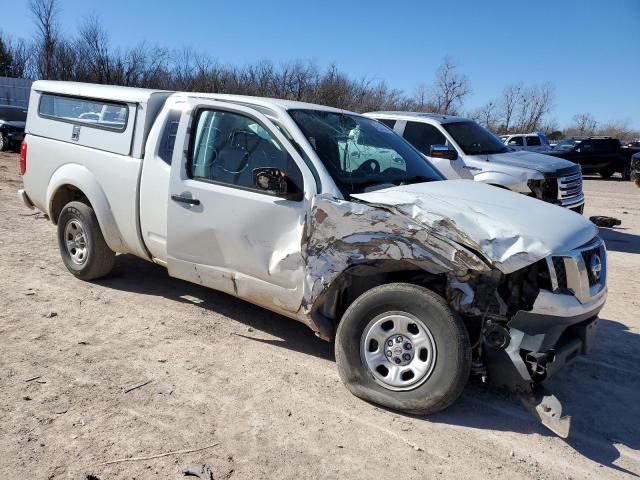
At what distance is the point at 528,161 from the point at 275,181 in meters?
6.78

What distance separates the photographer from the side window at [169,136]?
4691 millimetres

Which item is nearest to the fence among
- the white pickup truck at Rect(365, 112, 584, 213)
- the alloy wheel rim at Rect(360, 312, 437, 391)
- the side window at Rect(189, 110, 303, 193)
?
the white pickup truck at Rect(365, 112, 584, 213)

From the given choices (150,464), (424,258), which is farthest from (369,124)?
(150,464)

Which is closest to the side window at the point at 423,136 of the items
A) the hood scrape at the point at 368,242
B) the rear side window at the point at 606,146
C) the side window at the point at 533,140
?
the hood scrape at the point at 368,242

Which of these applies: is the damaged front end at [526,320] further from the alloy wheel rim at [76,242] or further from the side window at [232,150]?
the alloy wheel rim at [76,242]

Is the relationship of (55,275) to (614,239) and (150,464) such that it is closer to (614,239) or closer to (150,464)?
(150,464)

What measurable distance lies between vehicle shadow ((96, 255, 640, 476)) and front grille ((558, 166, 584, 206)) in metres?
4.07

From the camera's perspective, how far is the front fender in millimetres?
5176

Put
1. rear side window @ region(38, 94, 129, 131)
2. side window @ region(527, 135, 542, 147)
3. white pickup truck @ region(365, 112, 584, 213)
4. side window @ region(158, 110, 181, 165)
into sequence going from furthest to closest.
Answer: side window @ region(527, 135, 542, 147) → white pickup truck @ region(365, 112, 584, 213) → rear side window @ region(38, 94, 129, 131) → side window @ region(158, 110, 181, 165)

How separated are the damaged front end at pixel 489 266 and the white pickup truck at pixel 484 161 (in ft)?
15.5

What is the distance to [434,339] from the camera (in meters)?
3.32

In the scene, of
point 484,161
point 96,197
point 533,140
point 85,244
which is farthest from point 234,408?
point 533,140

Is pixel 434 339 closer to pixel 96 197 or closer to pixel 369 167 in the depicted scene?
pixel 369 167

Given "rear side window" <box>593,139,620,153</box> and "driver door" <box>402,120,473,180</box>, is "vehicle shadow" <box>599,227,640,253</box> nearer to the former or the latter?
"driver door" <box>402,120,473,180</box>
